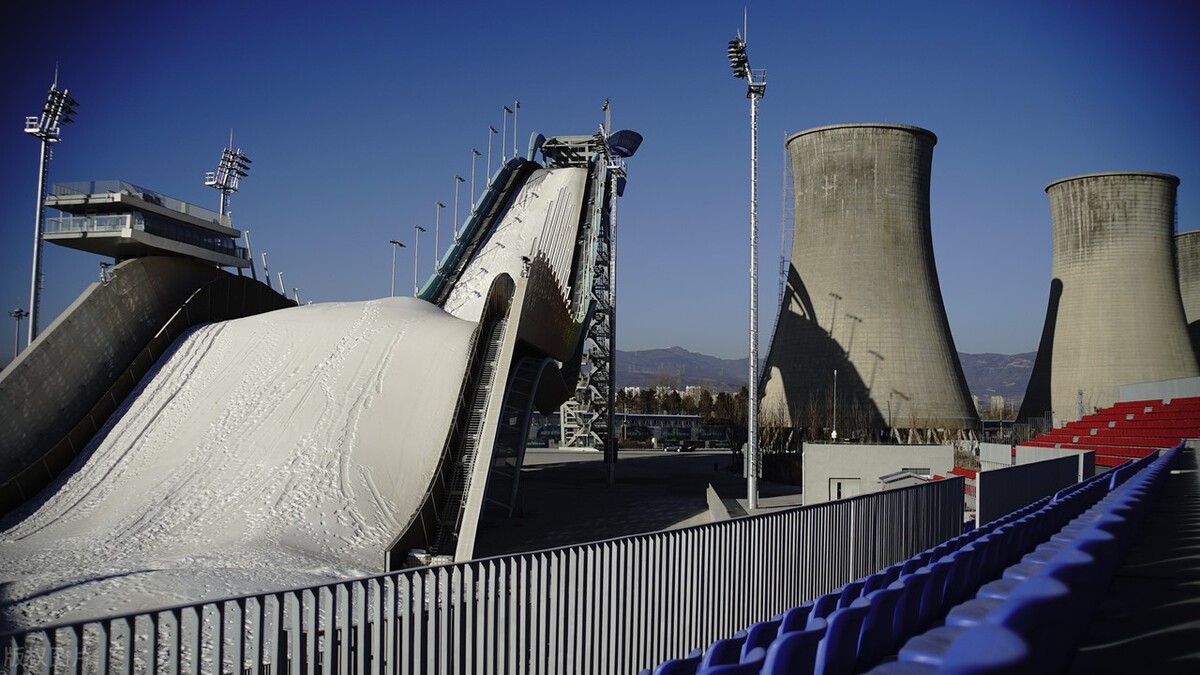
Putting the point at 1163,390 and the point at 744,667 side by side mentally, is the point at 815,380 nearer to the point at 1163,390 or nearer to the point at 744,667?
the point at 1163,390

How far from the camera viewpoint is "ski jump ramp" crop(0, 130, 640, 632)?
12.3 metres

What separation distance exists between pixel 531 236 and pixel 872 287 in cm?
1266

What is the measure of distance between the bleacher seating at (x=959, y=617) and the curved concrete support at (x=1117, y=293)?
32740 mm

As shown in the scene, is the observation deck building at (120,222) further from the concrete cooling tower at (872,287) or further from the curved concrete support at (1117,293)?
the curved concrete support at (1117,293)

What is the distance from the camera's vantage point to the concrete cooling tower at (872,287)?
32.3 metres

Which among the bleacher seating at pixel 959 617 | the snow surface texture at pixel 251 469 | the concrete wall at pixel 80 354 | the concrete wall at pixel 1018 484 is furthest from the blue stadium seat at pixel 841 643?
the concrete wall at pixel 80 354

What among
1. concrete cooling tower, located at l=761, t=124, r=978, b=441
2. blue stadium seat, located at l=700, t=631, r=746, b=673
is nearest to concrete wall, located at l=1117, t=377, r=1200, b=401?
concrete cooling tower, located at l=761, t=124, r=978, b=441

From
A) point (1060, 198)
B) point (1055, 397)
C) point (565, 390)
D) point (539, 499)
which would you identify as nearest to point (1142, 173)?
point (1060, 198)

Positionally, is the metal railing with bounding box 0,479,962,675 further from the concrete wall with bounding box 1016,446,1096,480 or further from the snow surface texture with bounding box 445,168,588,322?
the snow surface texture with bounding box 445,168,588,322

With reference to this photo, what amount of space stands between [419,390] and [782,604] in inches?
512

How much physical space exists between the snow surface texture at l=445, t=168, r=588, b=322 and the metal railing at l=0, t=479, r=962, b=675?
78.6 ft

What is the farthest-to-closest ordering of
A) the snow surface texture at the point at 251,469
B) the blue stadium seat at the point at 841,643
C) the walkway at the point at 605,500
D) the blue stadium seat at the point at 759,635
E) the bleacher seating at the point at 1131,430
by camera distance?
1. the bleacher seating at the point at 1131,430
2. the walkway at the point at 605,500
3. the snow surface texture at the point at 251,469
4. the blue stadium seat at the point at 759,635
5. the blue stadium seat at the point at 841,643

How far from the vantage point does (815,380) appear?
35156mm

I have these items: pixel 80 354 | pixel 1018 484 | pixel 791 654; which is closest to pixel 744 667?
pixel 791 654
